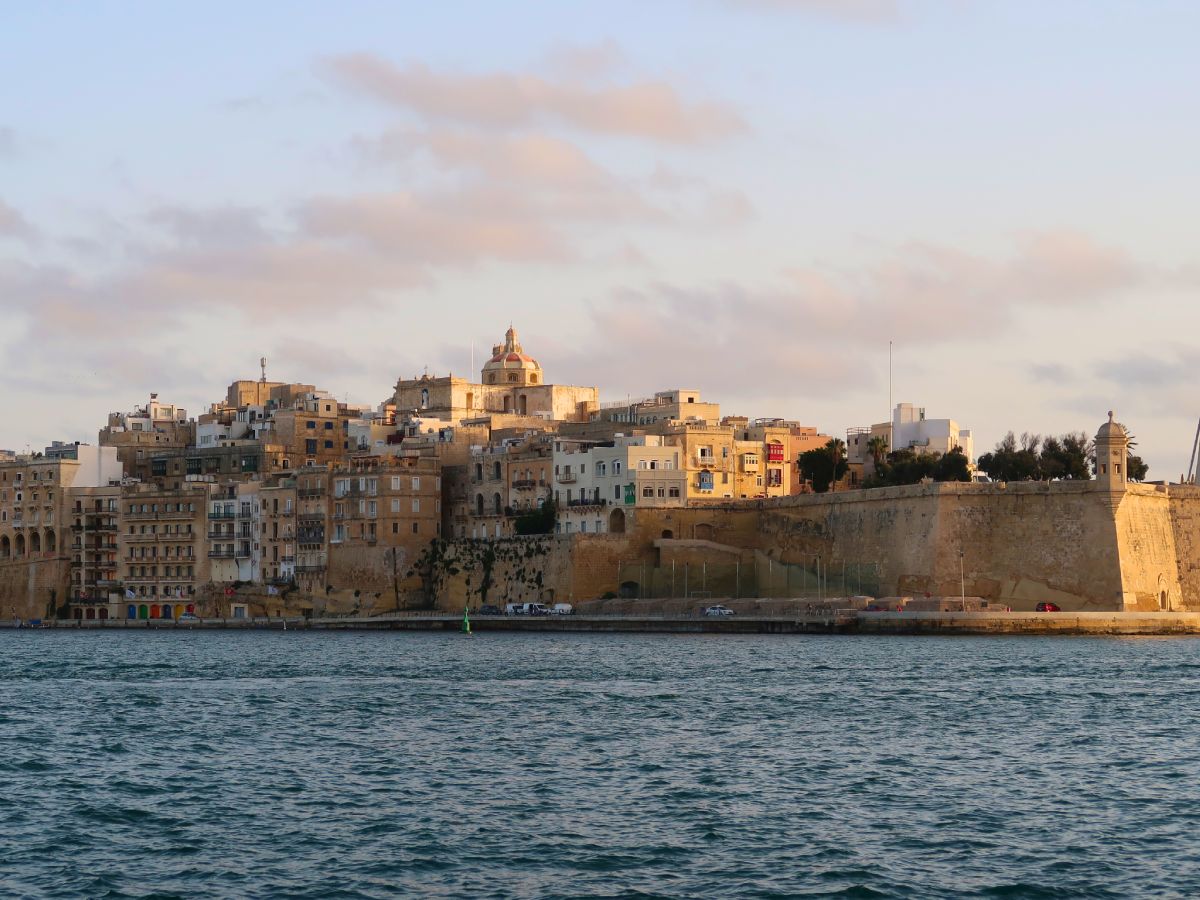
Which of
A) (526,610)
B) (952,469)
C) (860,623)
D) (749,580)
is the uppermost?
(952,469)

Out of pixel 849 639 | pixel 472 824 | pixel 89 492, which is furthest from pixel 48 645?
pixel 472 824

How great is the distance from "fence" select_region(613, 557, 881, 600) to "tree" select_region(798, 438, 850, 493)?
10.6 m

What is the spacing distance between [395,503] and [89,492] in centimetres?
1893

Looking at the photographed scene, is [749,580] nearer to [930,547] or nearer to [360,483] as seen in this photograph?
[930,547]

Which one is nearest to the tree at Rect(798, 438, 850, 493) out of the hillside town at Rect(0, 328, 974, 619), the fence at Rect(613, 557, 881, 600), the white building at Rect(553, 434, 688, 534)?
the hillside town at Rect(0, 328, 974, 619)

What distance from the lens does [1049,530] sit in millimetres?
69625

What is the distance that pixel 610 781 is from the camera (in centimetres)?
3083

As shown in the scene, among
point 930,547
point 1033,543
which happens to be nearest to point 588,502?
point 930,547

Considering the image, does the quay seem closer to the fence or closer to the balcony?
the fence

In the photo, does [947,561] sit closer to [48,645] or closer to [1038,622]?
[1038,622]

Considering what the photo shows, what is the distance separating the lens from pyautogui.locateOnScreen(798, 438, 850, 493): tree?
291 ft

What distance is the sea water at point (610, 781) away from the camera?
23.7 meters

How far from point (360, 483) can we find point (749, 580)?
63.1 feet

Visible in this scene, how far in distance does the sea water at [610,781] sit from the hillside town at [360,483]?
30.0 m
